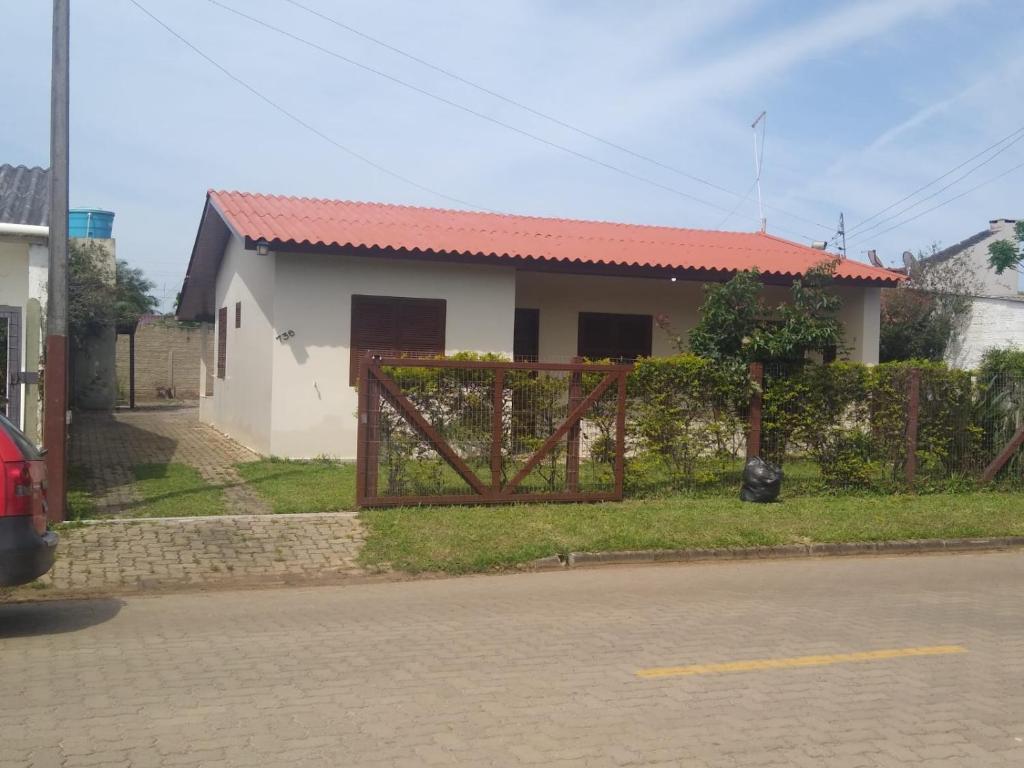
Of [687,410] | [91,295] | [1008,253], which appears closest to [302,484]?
[687,410]

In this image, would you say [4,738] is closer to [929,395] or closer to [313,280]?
[313,280]

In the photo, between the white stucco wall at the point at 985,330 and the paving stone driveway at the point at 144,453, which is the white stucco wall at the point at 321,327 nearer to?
the paving stone driveway at the point at 144,453

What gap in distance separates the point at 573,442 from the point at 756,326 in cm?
307

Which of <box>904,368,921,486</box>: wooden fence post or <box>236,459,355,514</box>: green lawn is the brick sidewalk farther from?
<box>904,368,921,486</box>: wooden fence post

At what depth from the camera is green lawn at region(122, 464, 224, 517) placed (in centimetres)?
1133

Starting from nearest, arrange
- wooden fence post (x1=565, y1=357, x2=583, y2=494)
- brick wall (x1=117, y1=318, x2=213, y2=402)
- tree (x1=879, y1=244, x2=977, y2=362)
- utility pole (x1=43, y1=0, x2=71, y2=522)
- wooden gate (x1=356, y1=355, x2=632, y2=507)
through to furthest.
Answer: utility pole (x1=43, y1=0, x2=71, y2=522), wooden gate (x1=356, y1=355, x2=632, y2=507), wooden fence post (x1=565, y1=357, x2=583, y2=494), tree (x1=879, y1=244, x2=977, y2=362), brick wall (x1=117, y1=318, x2=213, y2=402)

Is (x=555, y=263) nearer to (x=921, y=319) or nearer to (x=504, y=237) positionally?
(x=504, y=237)

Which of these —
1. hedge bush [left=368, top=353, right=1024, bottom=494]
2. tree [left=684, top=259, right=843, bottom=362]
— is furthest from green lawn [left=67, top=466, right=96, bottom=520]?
tree [left=684, top=259, right=843, bottom=362]

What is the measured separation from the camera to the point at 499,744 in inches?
193

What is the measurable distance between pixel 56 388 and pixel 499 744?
7.32 m

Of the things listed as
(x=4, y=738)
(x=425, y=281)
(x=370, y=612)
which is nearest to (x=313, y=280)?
(x=425, y=281)

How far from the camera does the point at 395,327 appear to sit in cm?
1605

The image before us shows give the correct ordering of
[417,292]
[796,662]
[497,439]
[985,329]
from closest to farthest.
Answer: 1. [796,662]
2. [497,439]
3. [417,292]
4. [985,329]

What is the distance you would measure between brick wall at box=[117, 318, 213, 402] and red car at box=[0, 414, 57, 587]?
28806mm
